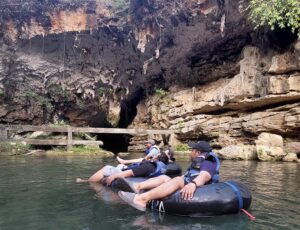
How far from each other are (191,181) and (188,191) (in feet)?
1.10

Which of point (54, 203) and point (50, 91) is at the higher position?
point (50, 91)

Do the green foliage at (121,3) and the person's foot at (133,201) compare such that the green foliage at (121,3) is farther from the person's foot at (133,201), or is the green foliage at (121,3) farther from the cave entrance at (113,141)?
the person's foot at (133,201)

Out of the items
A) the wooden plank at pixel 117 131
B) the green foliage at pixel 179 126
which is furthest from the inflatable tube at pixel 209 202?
the green foliage at pixel 179 126

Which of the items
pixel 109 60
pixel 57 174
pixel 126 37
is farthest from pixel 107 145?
pixel 57 174

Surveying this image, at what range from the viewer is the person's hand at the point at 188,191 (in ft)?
17.1

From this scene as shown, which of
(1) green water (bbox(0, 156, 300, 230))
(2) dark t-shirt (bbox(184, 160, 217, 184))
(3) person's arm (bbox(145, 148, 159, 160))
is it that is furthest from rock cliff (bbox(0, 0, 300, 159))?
(2) dark t-shirt (bbox(184, 160, 217, 184))

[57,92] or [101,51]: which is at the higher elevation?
[101,51]

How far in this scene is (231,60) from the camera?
72.2ft

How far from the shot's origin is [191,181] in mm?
5516

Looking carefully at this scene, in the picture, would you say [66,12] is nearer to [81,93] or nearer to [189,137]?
[81,93]

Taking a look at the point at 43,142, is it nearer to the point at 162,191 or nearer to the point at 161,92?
the point at 161,92

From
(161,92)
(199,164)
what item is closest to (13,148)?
(161,92)

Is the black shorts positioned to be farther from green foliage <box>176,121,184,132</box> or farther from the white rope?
green foliage <box>176,121,184,132</box>

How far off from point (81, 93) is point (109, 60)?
11.4 feet
